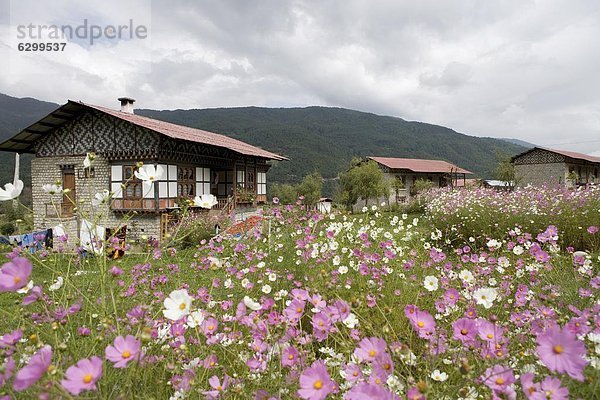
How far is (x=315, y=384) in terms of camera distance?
947mm

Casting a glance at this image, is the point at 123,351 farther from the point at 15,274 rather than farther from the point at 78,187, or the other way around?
the point at 78,187

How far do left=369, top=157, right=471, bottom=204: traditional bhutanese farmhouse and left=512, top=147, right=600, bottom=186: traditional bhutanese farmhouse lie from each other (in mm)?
4002

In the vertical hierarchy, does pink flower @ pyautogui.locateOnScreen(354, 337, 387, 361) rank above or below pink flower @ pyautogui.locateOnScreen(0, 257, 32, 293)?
below

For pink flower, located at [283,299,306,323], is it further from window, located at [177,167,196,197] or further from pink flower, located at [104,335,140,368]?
window, located at [177,167,196,197]

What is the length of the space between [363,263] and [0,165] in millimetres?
43531

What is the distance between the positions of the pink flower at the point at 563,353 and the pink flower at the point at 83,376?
94 cm

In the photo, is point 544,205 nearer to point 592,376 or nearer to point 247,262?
point 247,262

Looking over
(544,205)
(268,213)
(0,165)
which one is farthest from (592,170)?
(0,165)

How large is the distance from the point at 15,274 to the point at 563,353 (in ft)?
4.05

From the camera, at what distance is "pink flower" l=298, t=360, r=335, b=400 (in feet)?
3.01

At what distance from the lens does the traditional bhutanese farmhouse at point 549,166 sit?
28.9m

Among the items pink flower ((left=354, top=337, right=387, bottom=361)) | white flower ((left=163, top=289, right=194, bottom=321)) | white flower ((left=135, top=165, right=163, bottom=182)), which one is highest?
white flower ((left=135, top=165, right=163, bottom=182))

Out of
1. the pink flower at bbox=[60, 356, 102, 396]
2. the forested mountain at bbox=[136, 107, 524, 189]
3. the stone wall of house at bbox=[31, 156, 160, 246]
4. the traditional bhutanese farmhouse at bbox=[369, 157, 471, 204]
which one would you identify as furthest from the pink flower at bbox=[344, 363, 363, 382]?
the forested mountain at bbox=[136, 107, 524, 189]

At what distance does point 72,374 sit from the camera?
849mm
